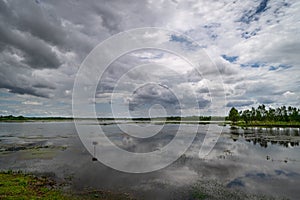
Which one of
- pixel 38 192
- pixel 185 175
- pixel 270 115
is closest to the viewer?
pixel 38 192

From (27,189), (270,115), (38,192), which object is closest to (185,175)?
(38,192)

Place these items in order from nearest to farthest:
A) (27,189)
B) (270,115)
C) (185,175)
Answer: (27,189)
(185,175)
(270,115)

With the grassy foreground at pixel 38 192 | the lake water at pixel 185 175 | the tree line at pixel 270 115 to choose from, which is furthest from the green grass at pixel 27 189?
the tree line at pixel 270 115

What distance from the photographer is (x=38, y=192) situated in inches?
621

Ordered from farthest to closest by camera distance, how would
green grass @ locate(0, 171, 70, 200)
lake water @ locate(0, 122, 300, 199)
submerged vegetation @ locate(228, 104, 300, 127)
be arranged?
submerged vegetation @ locate(228, 104, 300, 127)
lake water @ locate(0, 122, 300, 199)
green grass @ locate(0, 171, 70, 200)

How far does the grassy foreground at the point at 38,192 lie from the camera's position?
1468cm

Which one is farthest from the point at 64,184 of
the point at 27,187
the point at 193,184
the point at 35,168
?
the point at 193,184

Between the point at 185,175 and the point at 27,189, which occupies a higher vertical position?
the point at 27,189

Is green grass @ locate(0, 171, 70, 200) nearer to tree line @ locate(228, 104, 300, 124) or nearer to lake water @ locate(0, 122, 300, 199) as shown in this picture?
lake water @ locate(0, 122, 300, 199)

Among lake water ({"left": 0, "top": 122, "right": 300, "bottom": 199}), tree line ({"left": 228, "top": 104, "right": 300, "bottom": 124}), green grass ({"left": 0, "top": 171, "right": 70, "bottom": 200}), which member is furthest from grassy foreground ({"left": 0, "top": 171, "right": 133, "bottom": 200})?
tree line ({"left": 228, "top": 104, "right": 300, "bottom": 124})

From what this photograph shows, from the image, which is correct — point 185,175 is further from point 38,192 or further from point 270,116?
point 270,116

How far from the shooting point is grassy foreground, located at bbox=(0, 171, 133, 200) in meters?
14.7

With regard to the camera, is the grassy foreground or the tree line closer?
the grassy foreground

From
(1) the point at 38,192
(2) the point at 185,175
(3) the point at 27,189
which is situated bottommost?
(2) the point at 185,175
